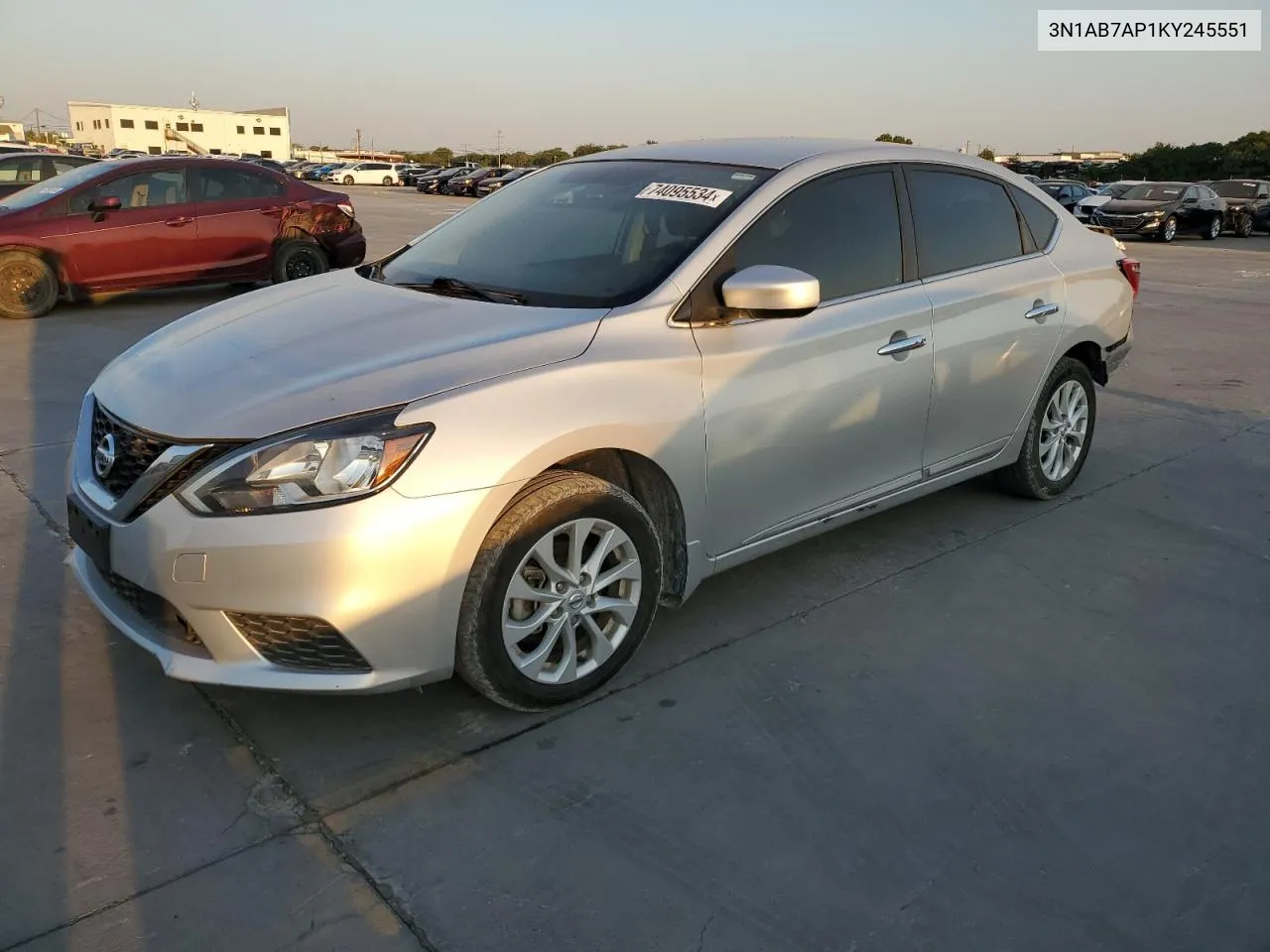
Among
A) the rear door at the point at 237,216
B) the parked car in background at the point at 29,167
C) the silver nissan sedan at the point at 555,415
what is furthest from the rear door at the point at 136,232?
the silver nissan sedan at the point at 555,415

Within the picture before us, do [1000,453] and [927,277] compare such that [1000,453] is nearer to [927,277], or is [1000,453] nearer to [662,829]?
[927,277]

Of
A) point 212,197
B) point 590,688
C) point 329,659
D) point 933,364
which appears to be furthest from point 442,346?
point 212,197

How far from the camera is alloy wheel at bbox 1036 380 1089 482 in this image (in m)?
4.92

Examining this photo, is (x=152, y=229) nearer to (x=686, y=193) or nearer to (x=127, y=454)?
(x=686, y=193)

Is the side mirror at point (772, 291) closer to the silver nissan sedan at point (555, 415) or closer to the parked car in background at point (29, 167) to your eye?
the silver nissan sedan at point (555, 415)

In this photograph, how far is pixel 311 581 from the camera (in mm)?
2602

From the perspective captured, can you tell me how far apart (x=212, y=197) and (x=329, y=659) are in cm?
877

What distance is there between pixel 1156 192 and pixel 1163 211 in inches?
43.7

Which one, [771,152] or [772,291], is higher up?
[771,152]

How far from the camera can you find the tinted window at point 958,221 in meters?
4.16

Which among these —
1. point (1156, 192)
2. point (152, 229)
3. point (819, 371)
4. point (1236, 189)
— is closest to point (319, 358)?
point (819, 371)

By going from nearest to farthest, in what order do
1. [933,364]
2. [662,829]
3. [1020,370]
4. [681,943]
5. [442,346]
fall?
[681,943]
[662,829]
[442,346]
[933,364]
[1020,370]

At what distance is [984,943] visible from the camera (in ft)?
7.43

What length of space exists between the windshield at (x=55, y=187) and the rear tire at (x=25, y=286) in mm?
477
